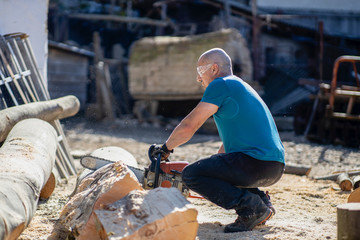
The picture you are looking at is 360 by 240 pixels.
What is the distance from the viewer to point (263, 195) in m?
3.84

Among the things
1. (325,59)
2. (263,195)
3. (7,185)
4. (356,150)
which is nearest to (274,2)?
(325,59)

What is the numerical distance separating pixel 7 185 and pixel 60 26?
51.3ft

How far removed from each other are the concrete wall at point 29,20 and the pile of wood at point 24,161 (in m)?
1.36

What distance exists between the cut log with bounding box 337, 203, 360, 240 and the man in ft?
2.43

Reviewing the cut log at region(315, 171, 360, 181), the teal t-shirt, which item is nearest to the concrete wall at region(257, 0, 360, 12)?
the cut log at region(315, 171, 360, 181)

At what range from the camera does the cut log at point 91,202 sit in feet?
9.53

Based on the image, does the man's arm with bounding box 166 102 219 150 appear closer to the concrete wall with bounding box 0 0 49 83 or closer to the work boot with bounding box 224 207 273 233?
the work boot with bounding box 224 207 273 233

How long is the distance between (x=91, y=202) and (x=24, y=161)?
0.77 m

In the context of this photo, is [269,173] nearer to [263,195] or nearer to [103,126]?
[263,195]

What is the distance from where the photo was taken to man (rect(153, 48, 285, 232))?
335 centimetres

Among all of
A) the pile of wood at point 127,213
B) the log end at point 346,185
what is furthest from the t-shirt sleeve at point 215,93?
the log end at point 346,185

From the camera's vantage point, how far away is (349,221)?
2.73 metres

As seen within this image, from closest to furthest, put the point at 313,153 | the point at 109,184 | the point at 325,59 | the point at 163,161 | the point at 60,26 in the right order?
the point at 109,184 → the point at 163,161 → the point at 313,153 → the point at 325,59 → the point at 60,26

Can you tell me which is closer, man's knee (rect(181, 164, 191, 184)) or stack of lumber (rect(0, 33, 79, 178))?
man's knee (rect(181, 164, 191, 184))
